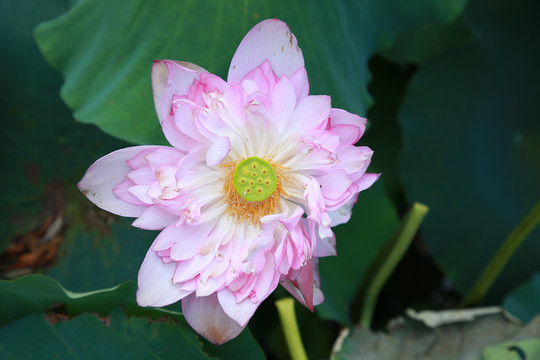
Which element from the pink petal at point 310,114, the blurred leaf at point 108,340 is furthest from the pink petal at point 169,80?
the blurred leaf at point 108,340

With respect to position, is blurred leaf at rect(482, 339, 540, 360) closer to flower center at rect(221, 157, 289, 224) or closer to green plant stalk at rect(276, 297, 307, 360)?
green plant stalk at rect(276, 297, 307, 360)

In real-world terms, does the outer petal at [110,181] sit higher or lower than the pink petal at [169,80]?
lower

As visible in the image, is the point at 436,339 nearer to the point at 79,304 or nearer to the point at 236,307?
the point at 236,307

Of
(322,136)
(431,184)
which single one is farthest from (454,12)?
(322,136)

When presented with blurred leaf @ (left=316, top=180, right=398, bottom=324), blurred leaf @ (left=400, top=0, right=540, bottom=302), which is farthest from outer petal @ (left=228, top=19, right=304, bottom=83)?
blurred leaf @ (left=400, top=0, right=540, bottom=302)

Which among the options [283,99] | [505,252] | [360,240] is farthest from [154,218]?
[505,252]

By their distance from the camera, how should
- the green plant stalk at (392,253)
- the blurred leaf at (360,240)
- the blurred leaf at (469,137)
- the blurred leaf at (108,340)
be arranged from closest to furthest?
1. the blurred leaf at (108,340)
2. the green plant stalk at (392,253)
3. the blurred leaf at (360,240)
4. the blurred leaf at (469,137)

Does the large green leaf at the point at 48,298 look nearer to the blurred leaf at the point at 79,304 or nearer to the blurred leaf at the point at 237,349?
the blurred leaf at the point at 79,304
